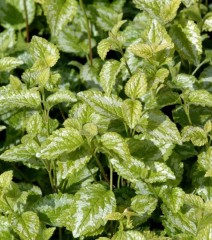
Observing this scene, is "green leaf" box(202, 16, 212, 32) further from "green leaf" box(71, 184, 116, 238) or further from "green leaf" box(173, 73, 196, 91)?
"green leaf" box(71, 184, 116, 238)

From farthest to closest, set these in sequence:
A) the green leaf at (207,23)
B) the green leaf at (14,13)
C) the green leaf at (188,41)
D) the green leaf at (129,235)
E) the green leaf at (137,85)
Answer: the green leaf at (14,13) < the green leaf at (207,23) < the green leaf at (188,41) < the green leaf at (137,85) < the green leaf at (129,235)

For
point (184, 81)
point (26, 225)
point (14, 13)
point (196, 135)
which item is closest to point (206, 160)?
point (196, 135)

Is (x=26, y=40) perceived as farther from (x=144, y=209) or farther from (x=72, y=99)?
(x=144, y=209)

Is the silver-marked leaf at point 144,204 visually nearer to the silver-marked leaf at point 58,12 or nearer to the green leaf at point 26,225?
the green leaf at point 26,225

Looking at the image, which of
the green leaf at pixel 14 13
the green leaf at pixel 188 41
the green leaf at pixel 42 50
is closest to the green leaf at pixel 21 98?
the green leaf at pixel 42 50

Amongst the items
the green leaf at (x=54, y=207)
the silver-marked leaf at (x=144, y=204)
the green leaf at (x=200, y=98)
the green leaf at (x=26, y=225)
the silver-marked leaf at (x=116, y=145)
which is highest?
the green leaf at (x=200, y=98)
